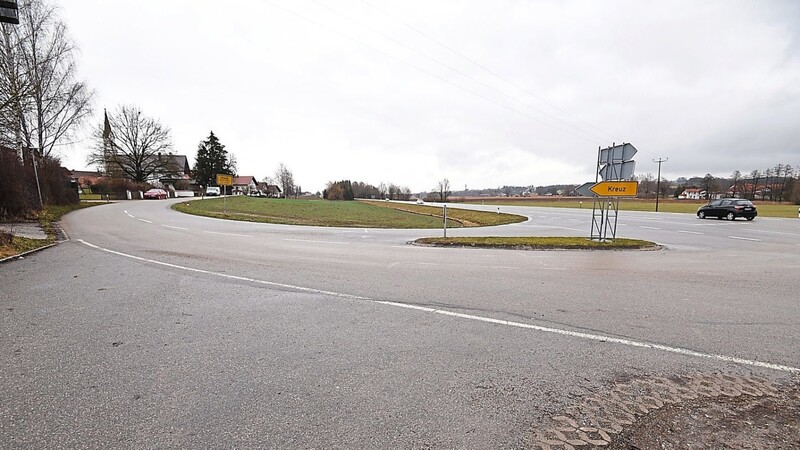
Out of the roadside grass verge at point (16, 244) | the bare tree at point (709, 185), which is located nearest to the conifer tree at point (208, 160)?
the roadside grass verge at point (16, 244)

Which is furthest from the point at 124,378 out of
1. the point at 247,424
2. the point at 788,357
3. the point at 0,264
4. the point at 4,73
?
the point at 4,73

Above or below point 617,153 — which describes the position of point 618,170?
below

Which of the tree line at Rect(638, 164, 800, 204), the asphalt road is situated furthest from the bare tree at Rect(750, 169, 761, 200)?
the asphalt road

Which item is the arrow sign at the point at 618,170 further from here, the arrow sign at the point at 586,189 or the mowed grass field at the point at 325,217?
the mowed grass field at the point at 325,217

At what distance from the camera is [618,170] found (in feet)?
42.2

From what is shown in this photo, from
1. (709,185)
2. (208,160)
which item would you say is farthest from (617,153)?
(709,185)

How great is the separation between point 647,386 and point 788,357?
1985mm

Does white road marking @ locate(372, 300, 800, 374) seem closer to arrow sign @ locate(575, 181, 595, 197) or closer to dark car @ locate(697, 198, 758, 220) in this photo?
arrow sign @ locate(575, 181, 595, 197)

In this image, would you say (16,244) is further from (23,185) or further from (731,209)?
(731,209)

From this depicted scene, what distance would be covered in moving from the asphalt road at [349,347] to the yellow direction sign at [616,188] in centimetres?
508

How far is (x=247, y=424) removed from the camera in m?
2.47

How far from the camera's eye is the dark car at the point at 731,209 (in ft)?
83.7

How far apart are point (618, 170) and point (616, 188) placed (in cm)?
71

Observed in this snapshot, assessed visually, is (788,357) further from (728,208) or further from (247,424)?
(728,208)
